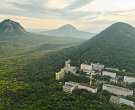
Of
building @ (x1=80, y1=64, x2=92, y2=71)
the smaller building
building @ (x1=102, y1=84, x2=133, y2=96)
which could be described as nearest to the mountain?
building @ (x1=80, y1=64, x2=92, y2=71)

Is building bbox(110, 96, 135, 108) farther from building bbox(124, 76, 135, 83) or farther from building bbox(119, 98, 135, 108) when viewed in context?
building bbox(124, 76, 135, 83)


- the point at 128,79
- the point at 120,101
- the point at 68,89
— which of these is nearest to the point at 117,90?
the point at 120,101

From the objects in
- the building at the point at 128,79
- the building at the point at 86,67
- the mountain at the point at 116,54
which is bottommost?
the building at the point at 128,79

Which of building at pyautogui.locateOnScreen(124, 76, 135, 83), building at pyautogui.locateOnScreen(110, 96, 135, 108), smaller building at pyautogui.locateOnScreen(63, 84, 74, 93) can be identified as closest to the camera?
building at pyautogui.locateOnScreen(110, 96, 135, 108)

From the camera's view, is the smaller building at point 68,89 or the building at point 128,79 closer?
the smaller building at point 68,89

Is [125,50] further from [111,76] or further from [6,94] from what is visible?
[6,94]

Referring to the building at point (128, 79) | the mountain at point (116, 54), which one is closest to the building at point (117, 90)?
the building at point (128, 79)

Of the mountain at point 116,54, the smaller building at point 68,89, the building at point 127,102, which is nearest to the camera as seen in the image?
the building at point 127,102

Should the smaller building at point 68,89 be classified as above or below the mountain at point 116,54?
below

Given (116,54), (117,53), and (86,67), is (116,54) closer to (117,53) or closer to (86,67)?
(117,53)

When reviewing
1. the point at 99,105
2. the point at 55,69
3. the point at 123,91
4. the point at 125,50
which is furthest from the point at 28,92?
the point at 125,50

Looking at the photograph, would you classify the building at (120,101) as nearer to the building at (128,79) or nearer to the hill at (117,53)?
the building at (128,79)
